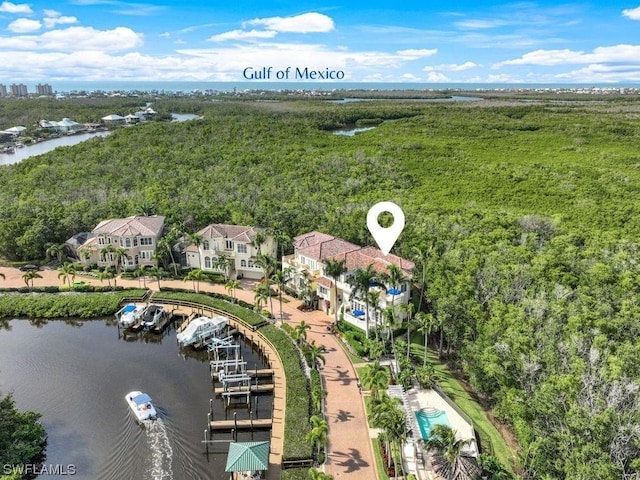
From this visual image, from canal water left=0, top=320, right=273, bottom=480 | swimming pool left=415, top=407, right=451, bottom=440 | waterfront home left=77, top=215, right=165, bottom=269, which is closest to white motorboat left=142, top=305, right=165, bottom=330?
canal water left=0, top=320, right=273, bottom=480

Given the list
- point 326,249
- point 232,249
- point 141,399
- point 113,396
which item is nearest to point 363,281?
point 326,249

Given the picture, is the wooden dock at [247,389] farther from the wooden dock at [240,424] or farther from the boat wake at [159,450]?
the boat wake at [159,450]

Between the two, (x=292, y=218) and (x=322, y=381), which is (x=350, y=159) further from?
(x=322, y=381)

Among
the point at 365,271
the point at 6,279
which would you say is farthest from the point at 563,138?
the point at 6,279

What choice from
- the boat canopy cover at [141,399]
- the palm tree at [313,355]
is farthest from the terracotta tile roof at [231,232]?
the boat canopy cover at [141,399]

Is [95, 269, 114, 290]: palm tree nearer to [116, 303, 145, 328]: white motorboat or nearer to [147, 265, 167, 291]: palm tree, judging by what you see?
[147, 265, 167, 291]: palm tree

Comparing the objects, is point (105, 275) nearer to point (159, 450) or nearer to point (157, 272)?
point (157, 272)
